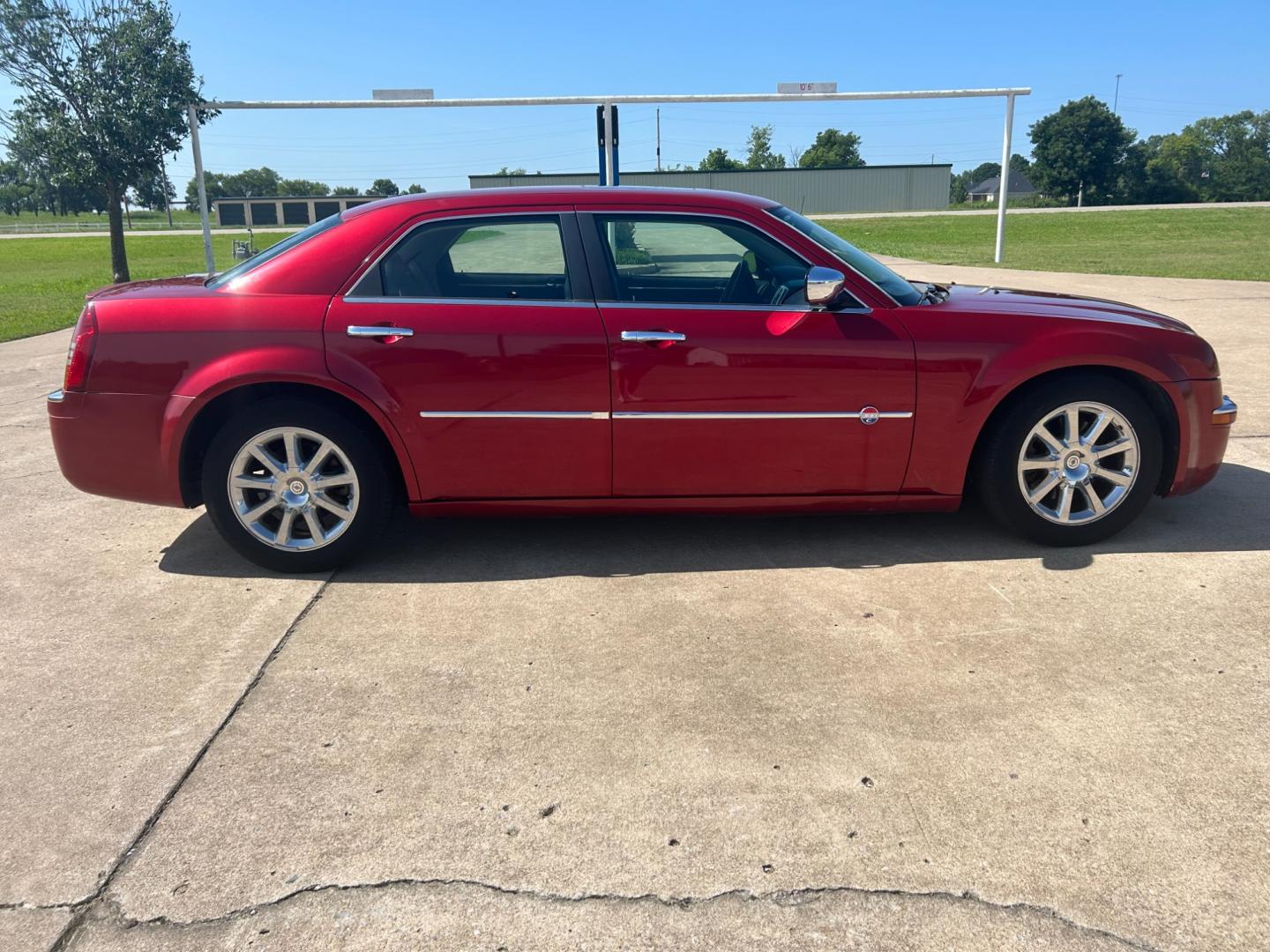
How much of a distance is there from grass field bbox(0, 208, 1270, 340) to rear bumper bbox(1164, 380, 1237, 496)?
13580 millimetres

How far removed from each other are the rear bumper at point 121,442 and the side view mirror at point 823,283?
8.50 feet

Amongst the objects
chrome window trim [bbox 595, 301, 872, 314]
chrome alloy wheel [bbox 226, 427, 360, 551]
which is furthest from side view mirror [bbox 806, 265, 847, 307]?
chrome alloy wheel [bbox 226, 427, 360, 551]

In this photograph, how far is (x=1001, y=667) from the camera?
3.21 metres

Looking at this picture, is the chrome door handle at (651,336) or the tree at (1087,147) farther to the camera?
the tree at (1087,147)

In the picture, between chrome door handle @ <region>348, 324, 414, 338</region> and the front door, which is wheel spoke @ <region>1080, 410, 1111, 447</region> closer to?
the front door

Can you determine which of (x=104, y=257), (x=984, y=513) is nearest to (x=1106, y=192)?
(x=104, y=257)

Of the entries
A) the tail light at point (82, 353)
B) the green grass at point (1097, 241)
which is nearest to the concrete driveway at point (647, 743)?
the tail light at point (82, 353)

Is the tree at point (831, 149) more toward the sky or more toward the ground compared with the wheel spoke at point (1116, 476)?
Answer: more toward the sky

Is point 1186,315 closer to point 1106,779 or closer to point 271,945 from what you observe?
point 1106,779

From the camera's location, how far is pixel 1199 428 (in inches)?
166

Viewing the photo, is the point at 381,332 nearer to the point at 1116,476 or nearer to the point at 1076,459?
the point at 1076,459

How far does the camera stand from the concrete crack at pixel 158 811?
2.14 m

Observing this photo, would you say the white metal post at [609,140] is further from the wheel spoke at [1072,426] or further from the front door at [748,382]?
the wheel spoke at [1072,426]

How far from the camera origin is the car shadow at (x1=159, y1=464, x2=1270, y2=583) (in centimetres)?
417
